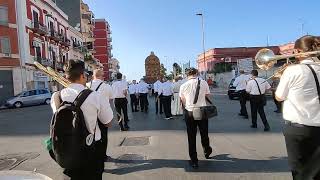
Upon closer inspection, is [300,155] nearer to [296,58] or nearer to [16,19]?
[296,58]

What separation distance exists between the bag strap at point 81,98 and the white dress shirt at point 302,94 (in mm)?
1996

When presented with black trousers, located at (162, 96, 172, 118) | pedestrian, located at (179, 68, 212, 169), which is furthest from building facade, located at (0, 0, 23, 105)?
pedestrian, located at (179, 68, 212, 169)

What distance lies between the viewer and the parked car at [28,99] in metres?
37.0

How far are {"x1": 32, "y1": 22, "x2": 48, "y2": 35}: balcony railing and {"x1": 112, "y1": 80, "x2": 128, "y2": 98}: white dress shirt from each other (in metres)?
35.8

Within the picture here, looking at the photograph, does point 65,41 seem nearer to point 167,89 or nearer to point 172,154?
point 167,89

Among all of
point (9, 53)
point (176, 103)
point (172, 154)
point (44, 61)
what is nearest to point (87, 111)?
point (172, 154)

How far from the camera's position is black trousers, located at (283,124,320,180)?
4.54 m

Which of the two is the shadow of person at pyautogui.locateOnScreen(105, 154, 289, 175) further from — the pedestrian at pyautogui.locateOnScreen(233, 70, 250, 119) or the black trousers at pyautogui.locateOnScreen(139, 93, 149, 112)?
the black trousers at pyautogui.locateOnScreen(139, 93, 149, 112)

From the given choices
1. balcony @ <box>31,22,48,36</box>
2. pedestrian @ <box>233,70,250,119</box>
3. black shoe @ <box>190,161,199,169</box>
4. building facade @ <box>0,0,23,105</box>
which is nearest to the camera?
black shoe @ <box>190,161,199,169</box>

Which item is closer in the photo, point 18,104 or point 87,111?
point 87,111

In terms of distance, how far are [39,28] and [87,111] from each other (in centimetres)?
4583

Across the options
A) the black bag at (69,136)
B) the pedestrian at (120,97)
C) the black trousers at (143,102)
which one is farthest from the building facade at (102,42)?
the black bag at (69,136)

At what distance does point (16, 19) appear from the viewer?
4350 cm

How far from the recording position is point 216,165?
308 inches
